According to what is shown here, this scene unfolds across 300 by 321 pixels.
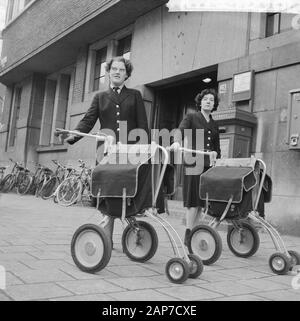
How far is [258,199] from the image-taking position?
3.99 metres

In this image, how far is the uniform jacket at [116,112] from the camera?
3988 millimetres

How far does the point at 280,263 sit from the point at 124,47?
927cm

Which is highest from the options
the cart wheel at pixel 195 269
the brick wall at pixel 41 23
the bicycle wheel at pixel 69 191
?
the brick wall at pixel 41 23

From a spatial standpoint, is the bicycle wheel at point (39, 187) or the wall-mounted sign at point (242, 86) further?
the bicycle wheel at point (39, 187)

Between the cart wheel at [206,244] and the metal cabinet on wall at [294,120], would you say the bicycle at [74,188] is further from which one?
the cart wheel at [206,244]

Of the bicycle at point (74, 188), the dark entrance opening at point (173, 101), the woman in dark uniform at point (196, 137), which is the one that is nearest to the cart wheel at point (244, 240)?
the woman in dark uniform at point (196, 137)

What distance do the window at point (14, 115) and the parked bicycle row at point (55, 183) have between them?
7.99 feet

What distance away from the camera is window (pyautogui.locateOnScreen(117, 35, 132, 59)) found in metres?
11.7

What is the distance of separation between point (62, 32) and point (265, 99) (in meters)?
7.43

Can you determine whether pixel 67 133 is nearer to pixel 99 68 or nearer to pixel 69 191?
pixel 69 191

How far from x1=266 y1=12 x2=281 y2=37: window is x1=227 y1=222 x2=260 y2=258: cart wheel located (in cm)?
428

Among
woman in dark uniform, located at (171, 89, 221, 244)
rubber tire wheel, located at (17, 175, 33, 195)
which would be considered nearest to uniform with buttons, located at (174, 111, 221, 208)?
woman in dark uniform, located at (171, 89, 221, 244)
